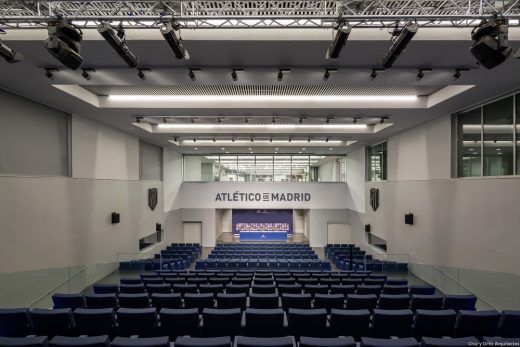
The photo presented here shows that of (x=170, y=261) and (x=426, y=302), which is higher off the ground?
(x=426, y=302)

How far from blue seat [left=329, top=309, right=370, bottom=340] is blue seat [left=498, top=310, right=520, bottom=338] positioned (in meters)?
1.78

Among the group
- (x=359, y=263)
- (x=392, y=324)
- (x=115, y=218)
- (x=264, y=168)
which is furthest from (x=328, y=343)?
(x=264, y=168)

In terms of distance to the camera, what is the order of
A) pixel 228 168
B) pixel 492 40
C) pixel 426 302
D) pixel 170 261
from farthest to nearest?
pixel 228 168, pixel 170 261, pixel 426 302, pixel 492 40

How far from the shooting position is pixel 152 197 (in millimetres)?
15203

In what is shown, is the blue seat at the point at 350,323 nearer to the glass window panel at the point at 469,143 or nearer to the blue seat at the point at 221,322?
the blue seat at the point at 221,322

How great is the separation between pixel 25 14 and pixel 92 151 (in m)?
6.58

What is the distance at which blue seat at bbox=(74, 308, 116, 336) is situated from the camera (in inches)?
149

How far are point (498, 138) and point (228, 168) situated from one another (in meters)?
15.8

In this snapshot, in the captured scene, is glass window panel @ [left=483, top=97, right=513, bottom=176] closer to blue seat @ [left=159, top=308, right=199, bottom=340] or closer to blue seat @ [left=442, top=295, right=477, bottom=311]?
blue seat @ [left=442, top=295, right=477, bottom=311]

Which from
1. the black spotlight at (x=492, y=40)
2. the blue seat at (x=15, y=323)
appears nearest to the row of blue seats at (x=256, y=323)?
the blue seat at (x=15, y=323)

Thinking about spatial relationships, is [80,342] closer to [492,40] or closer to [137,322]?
[137,322]

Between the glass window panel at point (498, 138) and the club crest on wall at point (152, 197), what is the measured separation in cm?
1411

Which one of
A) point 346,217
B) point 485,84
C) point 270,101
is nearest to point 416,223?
point 485,84

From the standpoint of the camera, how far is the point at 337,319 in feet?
12.7
